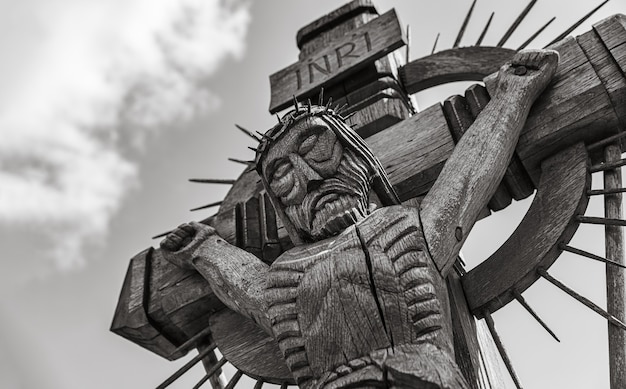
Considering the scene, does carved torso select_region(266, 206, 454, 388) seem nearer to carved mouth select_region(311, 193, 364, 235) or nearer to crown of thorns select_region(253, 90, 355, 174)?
carved mouth select_region(311, 193, 364, 235)

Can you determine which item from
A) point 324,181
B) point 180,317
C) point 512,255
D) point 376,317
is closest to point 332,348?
point 376,317

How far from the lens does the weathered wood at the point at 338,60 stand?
10.2 ft

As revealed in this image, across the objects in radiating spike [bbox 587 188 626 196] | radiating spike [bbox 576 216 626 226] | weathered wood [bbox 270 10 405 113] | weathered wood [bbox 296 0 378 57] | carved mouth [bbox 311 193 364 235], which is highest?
weathered wood [bbox 296 0 378 57]

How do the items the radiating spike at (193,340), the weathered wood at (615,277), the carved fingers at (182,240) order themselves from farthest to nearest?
the radiating spike at (193,340), the carved fingers at (182,240), the weathered wood at (615,277)

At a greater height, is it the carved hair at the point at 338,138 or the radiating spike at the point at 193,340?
the carved hair at the point at 338,138

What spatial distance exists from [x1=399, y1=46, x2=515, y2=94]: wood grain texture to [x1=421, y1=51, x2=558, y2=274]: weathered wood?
1.35 ft

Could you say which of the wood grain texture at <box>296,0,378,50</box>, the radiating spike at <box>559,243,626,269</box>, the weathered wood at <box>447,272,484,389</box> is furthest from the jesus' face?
the wood grain texture at <box>296,0,378,50</box>

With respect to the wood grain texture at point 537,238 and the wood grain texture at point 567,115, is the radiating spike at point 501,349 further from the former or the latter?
the wood grain texture at point 567,115

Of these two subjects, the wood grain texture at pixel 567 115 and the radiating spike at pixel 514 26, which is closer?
the wood grain texture at pixel 567 115

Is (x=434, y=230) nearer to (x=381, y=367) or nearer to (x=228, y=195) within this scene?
(x=381, y=367)

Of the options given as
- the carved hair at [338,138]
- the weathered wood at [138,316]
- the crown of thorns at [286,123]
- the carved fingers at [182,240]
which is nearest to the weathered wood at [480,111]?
the carved hair at [338,138]

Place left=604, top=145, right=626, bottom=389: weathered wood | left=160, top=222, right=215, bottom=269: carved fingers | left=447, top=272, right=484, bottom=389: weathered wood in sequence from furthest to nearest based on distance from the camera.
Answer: left=160, top=222, right=215, bottom=269: carved fingers → left=447, top=272, right=484, bottom=389: weathered wood → left=604, top=145, right=626, bottom=389: weathered wood

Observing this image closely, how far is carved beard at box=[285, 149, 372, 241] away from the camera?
2146 millimetres

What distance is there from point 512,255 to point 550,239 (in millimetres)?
131
